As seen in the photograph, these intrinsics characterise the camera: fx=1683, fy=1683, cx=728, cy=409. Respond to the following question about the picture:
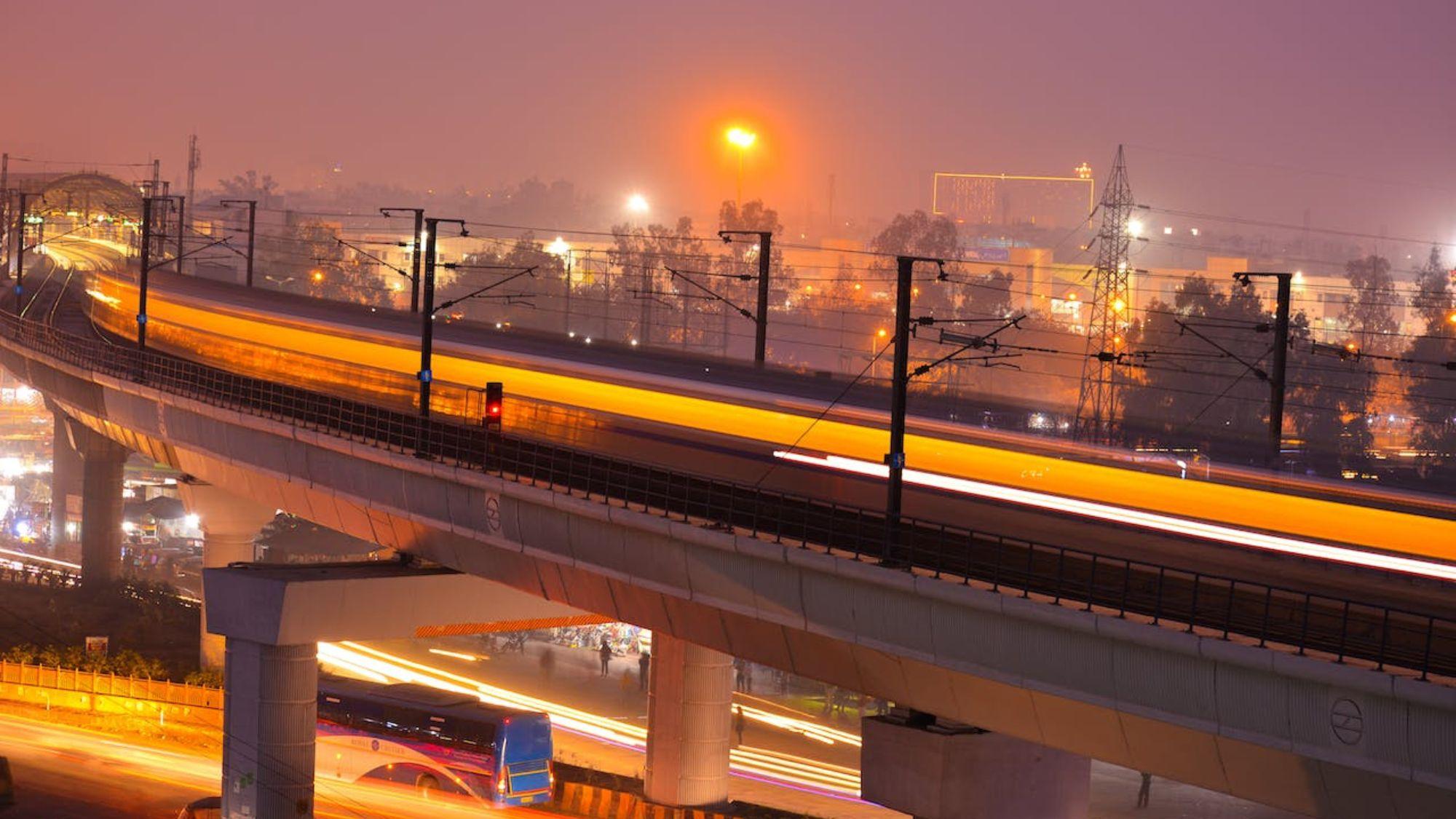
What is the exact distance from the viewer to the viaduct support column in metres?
60.3

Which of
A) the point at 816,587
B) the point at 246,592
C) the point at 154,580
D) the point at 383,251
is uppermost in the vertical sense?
the point at 383,251

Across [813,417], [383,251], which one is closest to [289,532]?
[813,417]

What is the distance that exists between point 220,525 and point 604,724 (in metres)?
12.3

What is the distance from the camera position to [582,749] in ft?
136

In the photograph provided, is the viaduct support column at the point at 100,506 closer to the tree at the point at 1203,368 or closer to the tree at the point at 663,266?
the tree at the point at 1203,368

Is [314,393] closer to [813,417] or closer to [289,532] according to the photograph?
[813,417]

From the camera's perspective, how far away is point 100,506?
6047 cm

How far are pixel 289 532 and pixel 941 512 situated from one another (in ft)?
184

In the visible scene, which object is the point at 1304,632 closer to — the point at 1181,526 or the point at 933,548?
the point at 1181,526

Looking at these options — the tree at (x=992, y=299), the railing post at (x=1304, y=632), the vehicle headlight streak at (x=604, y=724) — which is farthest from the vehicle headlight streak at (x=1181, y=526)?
the tree at (x=992, y=299)

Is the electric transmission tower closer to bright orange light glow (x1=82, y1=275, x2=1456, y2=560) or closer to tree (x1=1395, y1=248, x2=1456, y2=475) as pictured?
bright orange light glow (x1=82, y1=275, x2=1456, y2=560)

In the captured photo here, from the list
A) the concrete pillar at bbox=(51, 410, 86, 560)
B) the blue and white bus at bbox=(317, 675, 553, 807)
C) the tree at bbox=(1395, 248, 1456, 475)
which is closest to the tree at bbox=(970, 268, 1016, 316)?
the tree at bbox=(1395, 248, 1456, 475)

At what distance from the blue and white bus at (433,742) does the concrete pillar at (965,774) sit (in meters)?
13.6

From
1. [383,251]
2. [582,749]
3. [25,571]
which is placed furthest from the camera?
[383,251]
